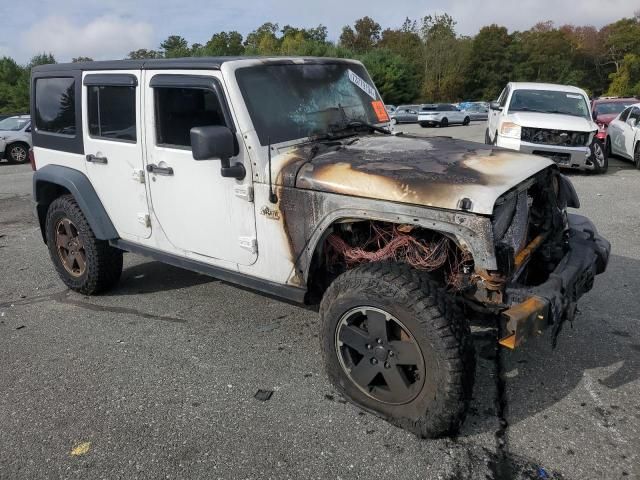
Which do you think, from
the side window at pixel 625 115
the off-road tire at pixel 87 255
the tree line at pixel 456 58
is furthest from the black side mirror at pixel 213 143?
the tree line at pixel 456 58

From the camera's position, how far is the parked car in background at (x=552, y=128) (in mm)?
10625

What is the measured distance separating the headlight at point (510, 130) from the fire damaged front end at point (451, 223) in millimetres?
7435

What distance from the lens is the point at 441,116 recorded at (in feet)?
111

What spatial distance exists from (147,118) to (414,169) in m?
2.09

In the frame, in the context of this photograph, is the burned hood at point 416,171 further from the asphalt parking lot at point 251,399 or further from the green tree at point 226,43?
the green tree at point 226,43

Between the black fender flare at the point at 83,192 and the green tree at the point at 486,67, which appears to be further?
the green tree at the point at 486,67

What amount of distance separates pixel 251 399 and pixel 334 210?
1270mm

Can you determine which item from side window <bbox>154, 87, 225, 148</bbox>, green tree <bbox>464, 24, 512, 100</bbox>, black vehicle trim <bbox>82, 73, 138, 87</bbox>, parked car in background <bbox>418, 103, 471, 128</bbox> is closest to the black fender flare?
black vehicle trim <bbox>82, 73, 138, 87</bbox>

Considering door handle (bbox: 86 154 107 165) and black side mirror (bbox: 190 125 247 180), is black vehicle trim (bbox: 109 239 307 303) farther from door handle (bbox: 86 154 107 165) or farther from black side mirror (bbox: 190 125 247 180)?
black side mirror (bbox: 190 125 247 180)

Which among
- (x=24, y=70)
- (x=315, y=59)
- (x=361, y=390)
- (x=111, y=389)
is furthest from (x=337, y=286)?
(x=24, y=70)

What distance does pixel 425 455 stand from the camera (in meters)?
2.76

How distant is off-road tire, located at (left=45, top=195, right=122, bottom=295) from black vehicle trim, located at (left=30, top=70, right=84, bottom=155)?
Result: 0.46 meters

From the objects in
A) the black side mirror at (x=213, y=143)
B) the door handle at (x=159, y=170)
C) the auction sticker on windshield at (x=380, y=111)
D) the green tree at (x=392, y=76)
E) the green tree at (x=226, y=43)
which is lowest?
the door handle at (x=159, y=170)

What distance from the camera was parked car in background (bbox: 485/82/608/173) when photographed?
1062 centimetres
